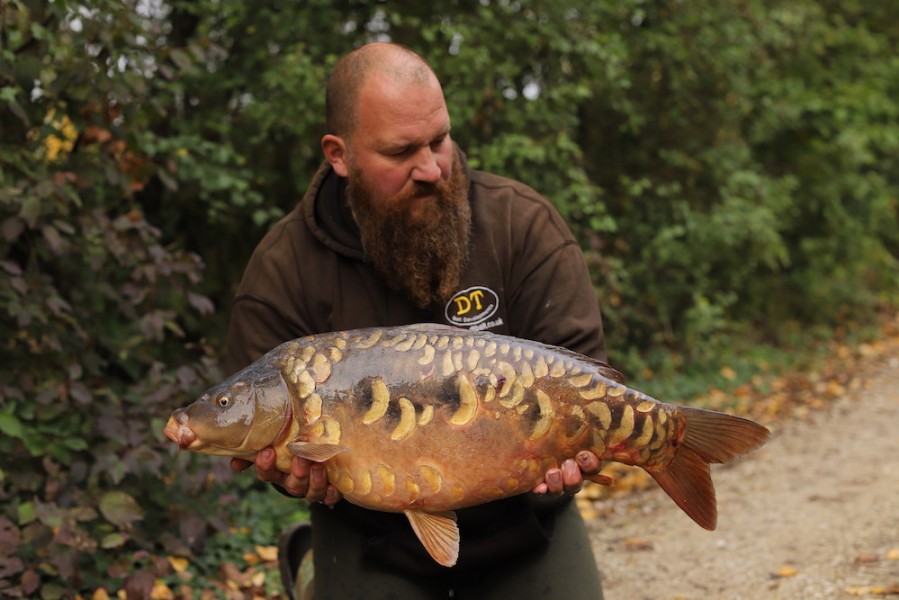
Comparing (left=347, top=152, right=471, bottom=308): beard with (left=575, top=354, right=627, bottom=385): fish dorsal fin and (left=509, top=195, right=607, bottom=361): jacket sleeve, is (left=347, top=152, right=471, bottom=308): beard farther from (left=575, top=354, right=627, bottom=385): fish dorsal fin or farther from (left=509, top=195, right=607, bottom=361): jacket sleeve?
(left=575, top=354, right=627, bottom=385): fish dorsal fin

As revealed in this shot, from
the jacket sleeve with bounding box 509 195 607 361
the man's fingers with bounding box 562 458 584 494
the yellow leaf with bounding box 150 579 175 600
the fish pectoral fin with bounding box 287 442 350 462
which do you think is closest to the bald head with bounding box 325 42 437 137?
the jacket sleeve with bounding box 509 195 607 361

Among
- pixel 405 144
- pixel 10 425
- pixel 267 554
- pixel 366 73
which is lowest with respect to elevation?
pixel 267 554

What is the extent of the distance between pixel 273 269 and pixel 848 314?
8.68 m

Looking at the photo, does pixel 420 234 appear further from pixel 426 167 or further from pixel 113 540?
pixel 113 540

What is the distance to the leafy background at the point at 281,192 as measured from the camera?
13.4 ft

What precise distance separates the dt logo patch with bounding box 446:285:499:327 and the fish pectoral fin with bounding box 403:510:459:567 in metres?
0.69

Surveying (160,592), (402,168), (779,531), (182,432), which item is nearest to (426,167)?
(402,168)

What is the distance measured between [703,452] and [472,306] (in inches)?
32.8

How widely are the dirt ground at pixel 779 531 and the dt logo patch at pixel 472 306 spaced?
186 cm

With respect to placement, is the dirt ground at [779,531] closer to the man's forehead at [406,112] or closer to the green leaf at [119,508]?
the green leaf at [119,508]

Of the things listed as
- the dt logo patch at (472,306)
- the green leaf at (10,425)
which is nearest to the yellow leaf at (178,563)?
the green leaf at (10,425)

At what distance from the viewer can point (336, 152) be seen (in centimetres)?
321

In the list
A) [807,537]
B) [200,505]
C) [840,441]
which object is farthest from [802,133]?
[200,505]

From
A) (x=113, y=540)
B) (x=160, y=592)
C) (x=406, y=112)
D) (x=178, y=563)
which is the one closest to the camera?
(x=406, y=112)
